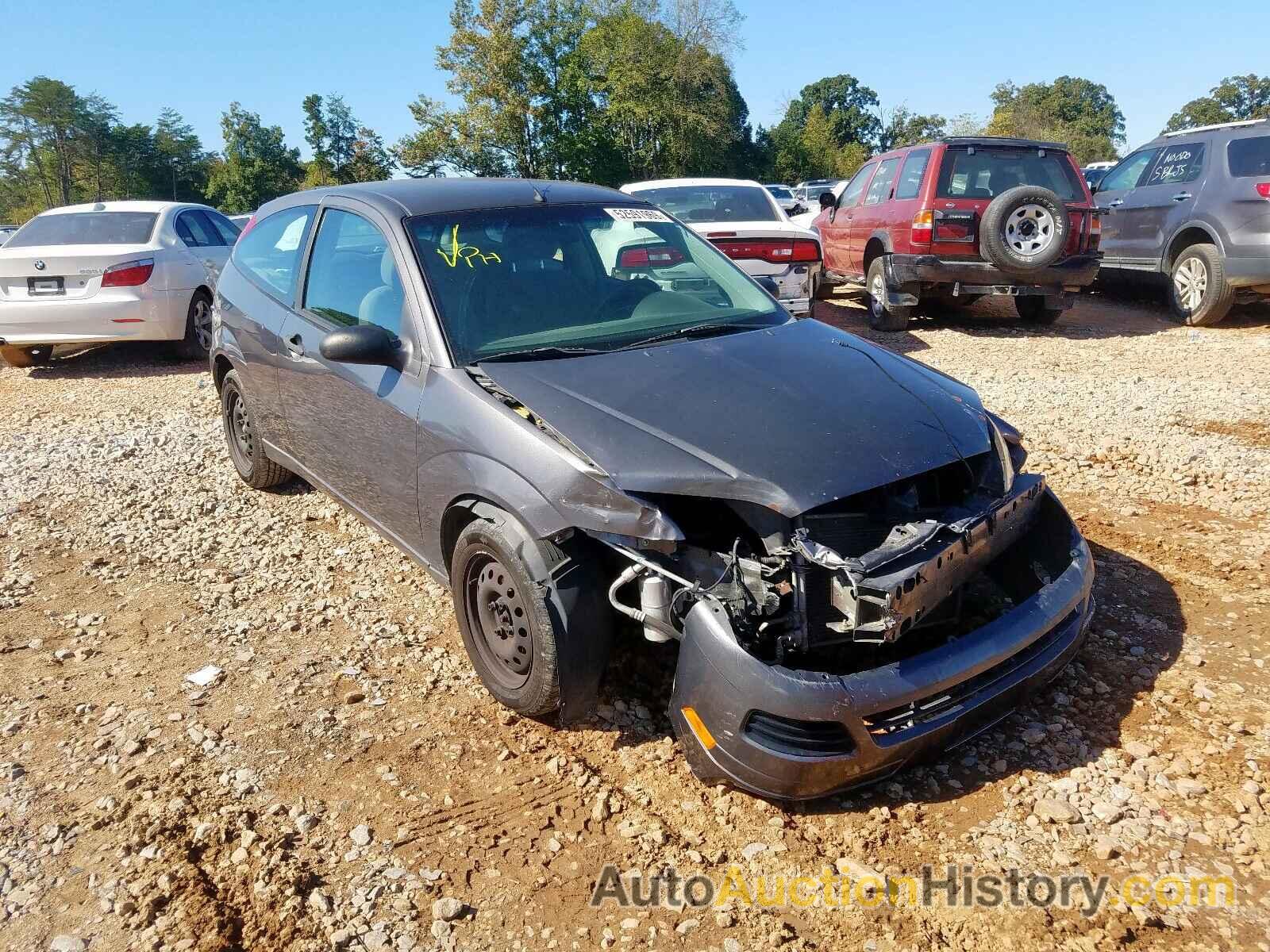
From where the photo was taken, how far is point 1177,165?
976cm

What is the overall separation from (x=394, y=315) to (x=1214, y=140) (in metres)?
9.60

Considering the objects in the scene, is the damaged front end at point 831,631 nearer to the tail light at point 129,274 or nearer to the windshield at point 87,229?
the tail light at point 129,274

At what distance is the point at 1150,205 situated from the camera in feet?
32.5

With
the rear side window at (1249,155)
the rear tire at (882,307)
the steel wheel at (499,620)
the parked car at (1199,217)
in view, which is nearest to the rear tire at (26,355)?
the steel wheel at (499,620)

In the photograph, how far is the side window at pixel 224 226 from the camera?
995cm

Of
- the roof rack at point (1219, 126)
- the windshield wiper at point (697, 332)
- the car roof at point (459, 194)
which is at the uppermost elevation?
the roof rack at point (1219, 126)

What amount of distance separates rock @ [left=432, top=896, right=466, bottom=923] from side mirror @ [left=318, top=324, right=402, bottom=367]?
1879 mm

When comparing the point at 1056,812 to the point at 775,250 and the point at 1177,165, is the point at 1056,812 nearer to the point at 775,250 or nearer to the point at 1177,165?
the point at 775,250

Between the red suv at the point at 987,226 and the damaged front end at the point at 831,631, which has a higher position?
the red suv at the point at 987,226

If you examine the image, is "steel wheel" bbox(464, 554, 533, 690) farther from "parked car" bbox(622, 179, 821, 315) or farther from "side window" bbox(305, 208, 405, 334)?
"parked car" bbox(622, 179, 821, 315)

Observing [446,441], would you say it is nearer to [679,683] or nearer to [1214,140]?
[679,683]

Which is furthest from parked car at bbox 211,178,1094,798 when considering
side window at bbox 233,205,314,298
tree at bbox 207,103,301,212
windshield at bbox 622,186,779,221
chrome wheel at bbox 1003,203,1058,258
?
tree at bbox 207,103,301,212

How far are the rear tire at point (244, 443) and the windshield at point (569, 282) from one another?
6.69 ft

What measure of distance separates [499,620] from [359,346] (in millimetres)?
1135
